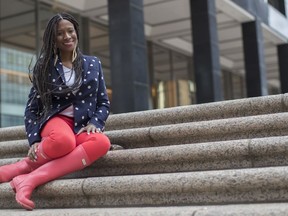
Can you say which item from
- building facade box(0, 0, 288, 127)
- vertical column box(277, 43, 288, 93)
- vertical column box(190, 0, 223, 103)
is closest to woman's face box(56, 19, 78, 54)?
building facade box(0, 0, 288, 127)

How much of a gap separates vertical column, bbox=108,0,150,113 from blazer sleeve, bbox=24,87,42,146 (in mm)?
5405

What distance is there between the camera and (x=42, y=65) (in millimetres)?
3424

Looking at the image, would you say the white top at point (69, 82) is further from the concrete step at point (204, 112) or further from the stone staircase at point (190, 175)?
the concrete step at point (204, 112)

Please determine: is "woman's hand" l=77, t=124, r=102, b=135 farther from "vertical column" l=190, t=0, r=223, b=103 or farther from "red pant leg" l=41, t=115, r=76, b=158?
"vertical column" l=190, t=0, r=223, b=103

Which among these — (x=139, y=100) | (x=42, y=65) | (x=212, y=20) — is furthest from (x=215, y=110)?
(x=212, y=20)

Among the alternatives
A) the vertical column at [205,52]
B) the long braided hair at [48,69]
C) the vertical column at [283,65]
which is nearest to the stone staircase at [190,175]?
the long braided hair at [48,69]

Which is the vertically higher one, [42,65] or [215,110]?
[42,65]

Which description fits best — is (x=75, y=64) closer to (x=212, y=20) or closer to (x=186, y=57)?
(x=212, y=20)

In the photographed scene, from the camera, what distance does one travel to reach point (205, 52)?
12188 mm

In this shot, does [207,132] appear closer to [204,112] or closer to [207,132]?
[207,132]

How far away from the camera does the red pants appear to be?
10.3 ft

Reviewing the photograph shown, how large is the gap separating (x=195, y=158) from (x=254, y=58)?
1206 centimetres

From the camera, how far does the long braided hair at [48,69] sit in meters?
3.38

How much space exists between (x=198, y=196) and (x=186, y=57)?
1623 cm
